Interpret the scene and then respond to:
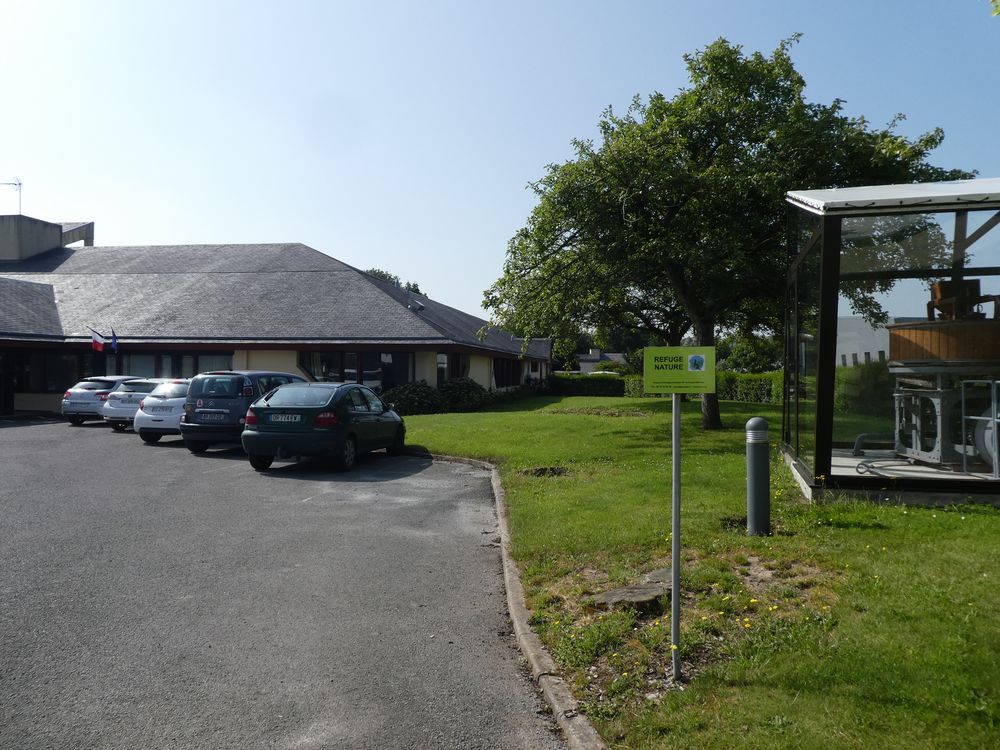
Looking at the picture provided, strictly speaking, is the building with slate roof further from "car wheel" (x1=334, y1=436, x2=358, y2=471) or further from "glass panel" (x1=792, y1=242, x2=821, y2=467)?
"glass panel" (x1=792, y1=242, x2=821, y2=467)

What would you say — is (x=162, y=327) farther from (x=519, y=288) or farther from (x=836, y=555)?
(x=836, y=555)

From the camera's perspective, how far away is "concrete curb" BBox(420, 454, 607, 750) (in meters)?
3.82

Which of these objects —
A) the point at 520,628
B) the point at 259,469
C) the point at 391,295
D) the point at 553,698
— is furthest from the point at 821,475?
the point at 391,295

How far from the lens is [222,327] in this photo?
3169 centimetres

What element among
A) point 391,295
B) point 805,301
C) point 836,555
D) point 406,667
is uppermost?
point 391,295

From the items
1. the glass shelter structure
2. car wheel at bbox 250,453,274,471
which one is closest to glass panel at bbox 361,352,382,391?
car wheel at bbox 250,453,274,471

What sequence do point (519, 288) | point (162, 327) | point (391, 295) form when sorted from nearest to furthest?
1. point (519, 288)
2. point (162, 327)
3. point (391, 295)

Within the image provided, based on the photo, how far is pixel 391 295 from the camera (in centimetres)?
3619

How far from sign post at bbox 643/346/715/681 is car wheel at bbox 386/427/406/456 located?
1197 cm

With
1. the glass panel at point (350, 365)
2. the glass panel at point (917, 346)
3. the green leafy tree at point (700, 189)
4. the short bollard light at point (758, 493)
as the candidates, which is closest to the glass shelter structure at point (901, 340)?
the glass panel at point (917, 346)

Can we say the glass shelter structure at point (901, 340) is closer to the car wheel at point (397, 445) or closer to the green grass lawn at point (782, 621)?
the green grass lawn at point (782, 621)

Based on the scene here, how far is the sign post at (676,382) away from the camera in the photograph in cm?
445

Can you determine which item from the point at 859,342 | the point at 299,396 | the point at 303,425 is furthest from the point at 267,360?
the point at 859,342

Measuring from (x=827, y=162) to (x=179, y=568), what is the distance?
53.2ft
